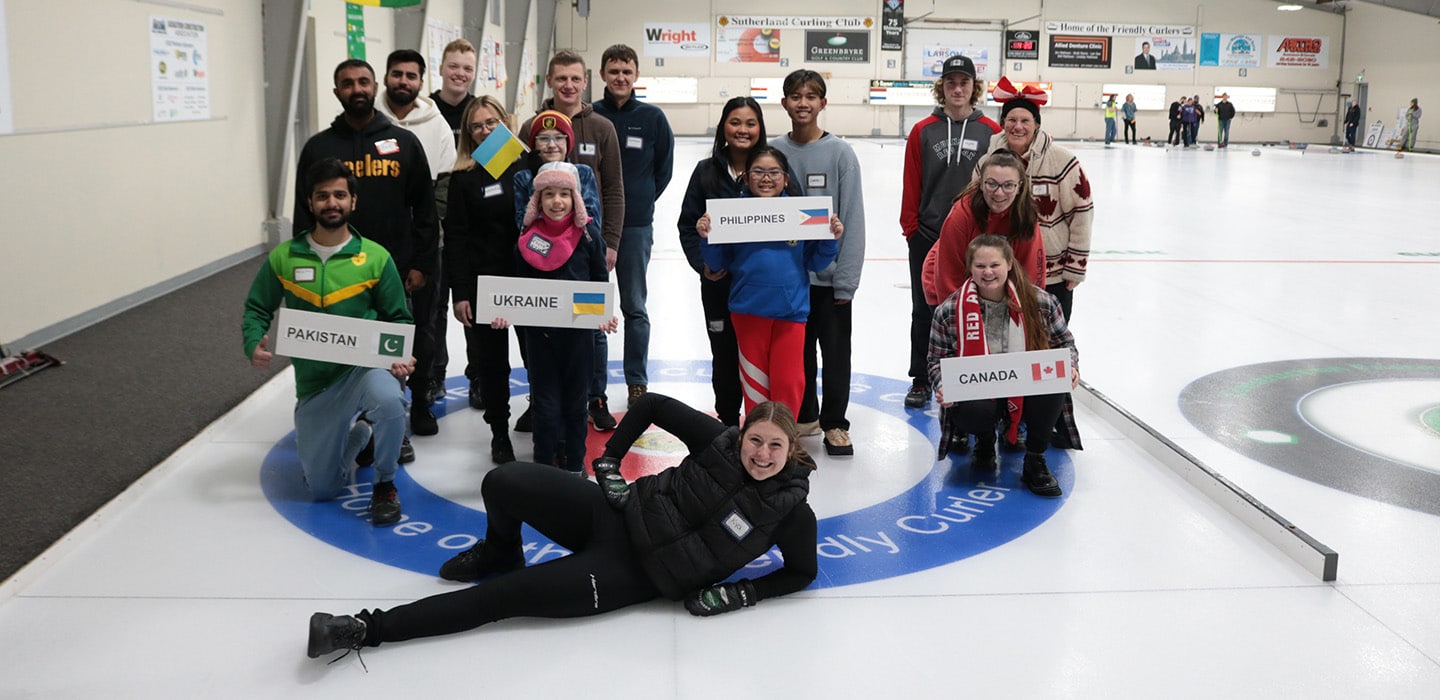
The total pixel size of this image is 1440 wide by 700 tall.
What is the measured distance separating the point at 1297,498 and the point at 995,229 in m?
1.50

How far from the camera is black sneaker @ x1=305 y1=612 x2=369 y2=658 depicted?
9.12ft

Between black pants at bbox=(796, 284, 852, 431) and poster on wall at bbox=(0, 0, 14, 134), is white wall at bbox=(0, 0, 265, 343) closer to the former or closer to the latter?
poster on wall at bbox=(0, 0, 14, 134)

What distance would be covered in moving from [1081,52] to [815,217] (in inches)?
1395

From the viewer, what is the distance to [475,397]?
17.4ft

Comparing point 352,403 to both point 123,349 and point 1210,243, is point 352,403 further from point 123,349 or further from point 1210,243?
point 1210,243

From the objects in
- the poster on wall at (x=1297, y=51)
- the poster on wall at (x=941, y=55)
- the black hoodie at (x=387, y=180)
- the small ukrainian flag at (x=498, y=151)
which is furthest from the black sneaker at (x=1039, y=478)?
the poster on wall at (x=1297, y=51)

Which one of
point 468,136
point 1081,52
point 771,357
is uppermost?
point 1081,52

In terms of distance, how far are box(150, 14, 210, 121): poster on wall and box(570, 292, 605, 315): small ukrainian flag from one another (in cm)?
517

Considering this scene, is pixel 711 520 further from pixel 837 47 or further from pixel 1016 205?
pixel 837 47

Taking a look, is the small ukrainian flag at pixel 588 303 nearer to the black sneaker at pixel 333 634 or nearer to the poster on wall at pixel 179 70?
the black sneaker at pixel 333 634

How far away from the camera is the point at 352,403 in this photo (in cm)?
394

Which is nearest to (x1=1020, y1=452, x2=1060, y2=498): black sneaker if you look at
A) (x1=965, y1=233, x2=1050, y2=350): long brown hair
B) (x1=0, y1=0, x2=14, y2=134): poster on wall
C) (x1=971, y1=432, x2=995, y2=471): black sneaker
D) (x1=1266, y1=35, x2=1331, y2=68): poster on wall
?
(x1=971, y1=432, x2=995, y2=471): black sneaker

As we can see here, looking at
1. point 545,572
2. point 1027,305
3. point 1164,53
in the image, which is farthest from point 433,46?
point 1164,53

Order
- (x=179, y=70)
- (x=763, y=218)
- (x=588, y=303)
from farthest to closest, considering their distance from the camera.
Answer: (x=179, y=70) < (x=763, y=218) < (x=588, y=303)
